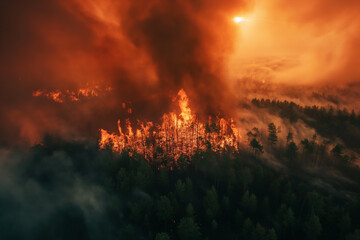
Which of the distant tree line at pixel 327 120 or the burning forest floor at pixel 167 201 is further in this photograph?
the distant tree line at pixel 327 120

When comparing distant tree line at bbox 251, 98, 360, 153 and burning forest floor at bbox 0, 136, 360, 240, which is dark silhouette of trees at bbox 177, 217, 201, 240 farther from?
distant tree line at bbox 251, 98, 360, 153

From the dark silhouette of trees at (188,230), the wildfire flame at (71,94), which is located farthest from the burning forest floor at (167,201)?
the wildfire flame at (71,94)

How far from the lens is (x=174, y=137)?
110875mm

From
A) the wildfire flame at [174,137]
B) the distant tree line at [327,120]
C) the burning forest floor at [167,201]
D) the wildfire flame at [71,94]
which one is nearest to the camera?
the burning forest floor at [167,201]

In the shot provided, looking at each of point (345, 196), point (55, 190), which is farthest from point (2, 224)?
point (345, 196)

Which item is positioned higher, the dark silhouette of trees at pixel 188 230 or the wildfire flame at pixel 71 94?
the wildfire flame at pixel 71 94

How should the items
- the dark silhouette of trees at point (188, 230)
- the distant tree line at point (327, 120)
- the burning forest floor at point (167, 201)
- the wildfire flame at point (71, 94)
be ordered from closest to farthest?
1. the dark silhouette of trees at point (188, 230)
2. the burning forest floor at point (167, 201)
3. the distant tree line at point (327, 120)
4. the wildfire flame at point (71, 94)

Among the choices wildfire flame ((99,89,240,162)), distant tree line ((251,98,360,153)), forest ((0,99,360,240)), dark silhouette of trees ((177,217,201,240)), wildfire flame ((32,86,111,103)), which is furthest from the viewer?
wildfire flame ((32,86,111,103))

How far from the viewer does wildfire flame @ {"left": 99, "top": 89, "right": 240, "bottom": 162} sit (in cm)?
9407

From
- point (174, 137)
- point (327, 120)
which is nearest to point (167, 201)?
point (174, 137)

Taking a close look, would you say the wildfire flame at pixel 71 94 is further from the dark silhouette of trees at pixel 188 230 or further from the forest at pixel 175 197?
the dark silhouette of trees at pixel 188 230

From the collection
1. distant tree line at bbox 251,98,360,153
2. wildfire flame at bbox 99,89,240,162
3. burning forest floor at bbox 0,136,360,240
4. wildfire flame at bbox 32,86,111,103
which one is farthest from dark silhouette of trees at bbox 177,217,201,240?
wildfire flame at bbox 32,86,111,103

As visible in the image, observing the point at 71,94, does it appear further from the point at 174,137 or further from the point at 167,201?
the point at 167,201

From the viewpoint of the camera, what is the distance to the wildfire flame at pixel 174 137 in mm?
94075
